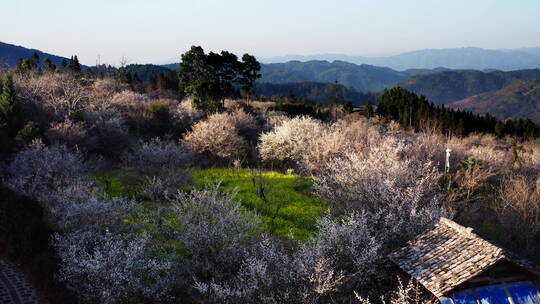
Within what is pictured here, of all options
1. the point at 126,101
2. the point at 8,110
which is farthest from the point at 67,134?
the point at 126,101

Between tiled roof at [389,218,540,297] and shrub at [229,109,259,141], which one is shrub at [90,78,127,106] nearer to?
shrub at [229,109,259,141]

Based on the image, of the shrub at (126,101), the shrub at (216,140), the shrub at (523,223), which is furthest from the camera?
the shrub at (126,101)

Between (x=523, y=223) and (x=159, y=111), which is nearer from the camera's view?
(x=523, y=223)

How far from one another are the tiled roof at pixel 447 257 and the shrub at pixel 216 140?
81.8ft

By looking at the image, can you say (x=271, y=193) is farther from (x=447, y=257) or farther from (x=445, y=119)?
(x=445, y=119)

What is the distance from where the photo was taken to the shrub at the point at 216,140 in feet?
127

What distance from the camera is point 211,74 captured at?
55781mm

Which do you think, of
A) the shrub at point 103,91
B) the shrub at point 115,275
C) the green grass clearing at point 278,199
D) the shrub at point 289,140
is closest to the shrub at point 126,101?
the shrub at point 103,91

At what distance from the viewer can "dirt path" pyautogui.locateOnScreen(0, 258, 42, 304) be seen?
1591 centimetres

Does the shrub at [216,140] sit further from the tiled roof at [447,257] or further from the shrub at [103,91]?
the tiled roof at [447,257]

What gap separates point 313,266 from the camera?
13.7 meters

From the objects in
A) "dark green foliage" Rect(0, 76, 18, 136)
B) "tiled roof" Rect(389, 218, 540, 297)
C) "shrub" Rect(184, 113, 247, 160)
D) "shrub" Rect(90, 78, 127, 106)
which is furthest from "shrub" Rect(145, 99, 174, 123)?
"tiled roof" Rect(389, 218, 540, 297)

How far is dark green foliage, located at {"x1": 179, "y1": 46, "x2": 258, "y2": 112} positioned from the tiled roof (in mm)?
36777

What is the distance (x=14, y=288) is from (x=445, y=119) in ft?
197
